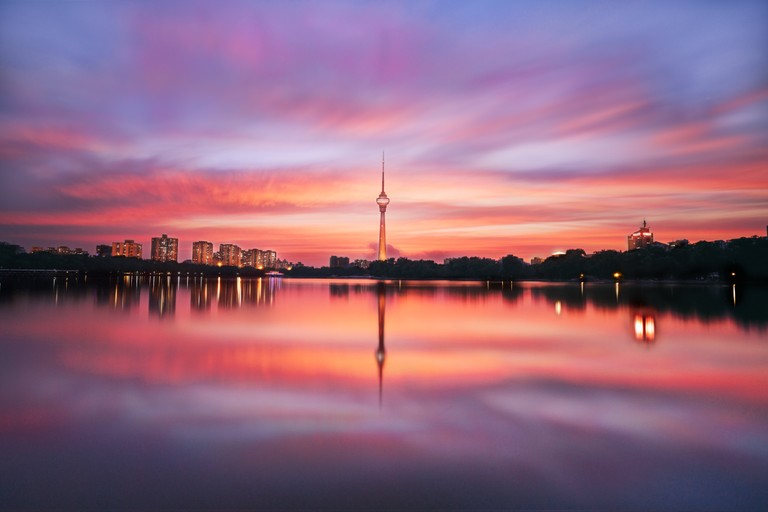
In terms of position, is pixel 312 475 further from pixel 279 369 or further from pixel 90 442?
pixel 279 369

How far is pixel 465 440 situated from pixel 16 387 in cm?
1116

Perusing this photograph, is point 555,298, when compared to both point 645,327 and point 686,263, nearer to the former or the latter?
point 645,327

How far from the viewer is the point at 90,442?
858 cm

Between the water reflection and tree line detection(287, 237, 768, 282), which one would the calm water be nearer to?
the water reflection

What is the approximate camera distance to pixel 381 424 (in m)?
9.67

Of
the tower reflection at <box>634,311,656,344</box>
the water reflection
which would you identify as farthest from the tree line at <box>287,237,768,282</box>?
the tower reflection at <box>634,311,656,344</box>

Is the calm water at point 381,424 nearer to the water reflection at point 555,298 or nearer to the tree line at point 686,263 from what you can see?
the water reflection at point 555,298

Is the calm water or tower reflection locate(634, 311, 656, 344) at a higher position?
tower reflection locate(634, 311, 656, 344)

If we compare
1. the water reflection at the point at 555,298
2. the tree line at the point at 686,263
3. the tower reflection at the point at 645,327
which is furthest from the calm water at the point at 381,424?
the tree line at the point at 686,263

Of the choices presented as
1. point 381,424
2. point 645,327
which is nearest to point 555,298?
point 645,327

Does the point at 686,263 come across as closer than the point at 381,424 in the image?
No

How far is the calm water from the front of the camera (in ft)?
22.0

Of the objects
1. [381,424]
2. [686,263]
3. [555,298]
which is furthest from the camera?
[686,263]

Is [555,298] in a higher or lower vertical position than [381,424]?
higher
